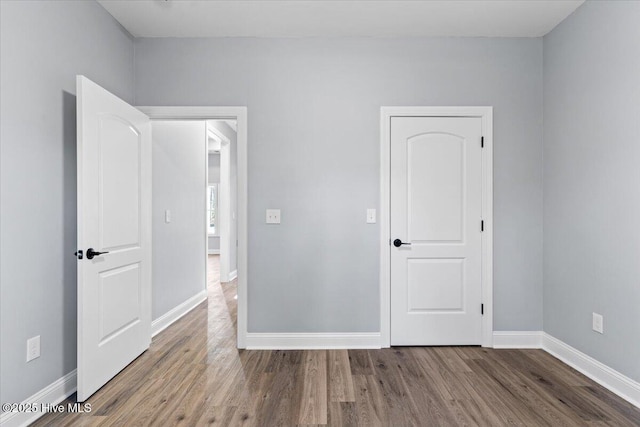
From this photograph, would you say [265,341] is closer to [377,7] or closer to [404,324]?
[404,324]

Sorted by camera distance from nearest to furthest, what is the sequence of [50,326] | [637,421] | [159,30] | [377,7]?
[637,421] < [50,326] < [377,7] < [159,30]

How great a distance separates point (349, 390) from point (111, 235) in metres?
1.90

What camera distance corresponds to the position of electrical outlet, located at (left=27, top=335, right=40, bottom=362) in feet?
6.23

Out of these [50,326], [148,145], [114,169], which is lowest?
[50,326]

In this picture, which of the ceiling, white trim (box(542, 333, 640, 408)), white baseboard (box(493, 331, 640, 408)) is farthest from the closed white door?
the ceiling

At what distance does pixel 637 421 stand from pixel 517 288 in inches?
46.5

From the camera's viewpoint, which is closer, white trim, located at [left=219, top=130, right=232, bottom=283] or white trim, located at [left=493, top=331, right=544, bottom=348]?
white trim, located at [left=493, top=331, right=544, bottom=348]

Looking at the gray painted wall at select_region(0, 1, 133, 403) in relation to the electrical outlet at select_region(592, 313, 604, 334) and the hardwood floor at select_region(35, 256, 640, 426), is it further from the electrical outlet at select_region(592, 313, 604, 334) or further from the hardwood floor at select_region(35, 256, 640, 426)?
the electrical outlet at select_region(592, 313, 604, 334)

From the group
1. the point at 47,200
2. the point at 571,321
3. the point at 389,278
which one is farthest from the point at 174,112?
the point at 571,321

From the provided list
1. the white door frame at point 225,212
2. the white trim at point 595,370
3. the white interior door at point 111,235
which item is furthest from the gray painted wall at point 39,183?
the white trim at point 595,370

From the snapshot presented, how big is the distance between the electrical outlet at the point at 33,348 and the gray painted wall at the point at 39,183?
3cm

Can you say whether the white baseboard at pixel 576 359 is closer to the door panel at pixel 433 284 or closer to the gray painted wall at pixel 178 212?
the door panel at pixel 433 284

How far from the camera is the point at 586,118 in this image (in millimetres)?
2504

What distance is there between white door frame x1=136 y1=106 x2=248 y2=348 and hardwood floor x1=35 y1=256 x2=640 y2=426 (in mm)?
340
